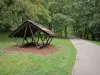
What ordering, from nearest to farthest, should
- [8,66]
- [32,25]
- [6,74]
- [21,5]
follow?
[6,74], [8,66], [32,25], [21,5]

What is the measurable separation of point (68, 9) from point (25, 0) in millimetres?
19583

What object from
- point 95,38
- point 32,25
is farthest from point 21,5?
point 95,38

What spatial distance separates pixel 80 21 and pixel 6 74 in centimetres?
3545

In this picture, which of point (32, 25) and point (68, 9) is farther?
point (68, 9)

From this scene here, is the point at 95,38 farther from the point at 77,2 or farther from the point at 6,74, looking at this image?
the point at 6,74

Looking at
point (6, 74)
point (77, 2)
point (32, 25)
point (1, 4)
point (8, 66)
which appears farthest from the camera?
point (77, 2)

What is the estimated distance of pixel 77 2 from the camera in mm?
40625

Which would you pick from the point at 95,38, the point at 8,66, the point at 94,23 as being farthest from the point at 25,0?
the point at 95,38

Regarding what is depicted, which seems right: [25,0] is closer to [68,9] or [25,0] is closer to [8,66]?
[8,66]

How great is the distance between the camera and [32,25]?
17.1 m

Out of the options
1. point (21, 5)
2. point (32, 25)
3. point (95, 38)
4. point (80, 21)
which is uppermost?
point (21, 5)

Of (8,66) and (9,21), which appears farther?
(9,21)

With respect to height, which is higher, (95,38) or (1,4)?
(1,4)

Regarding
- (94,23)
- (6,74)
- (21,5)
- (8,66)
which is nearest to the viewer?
(6,74)
